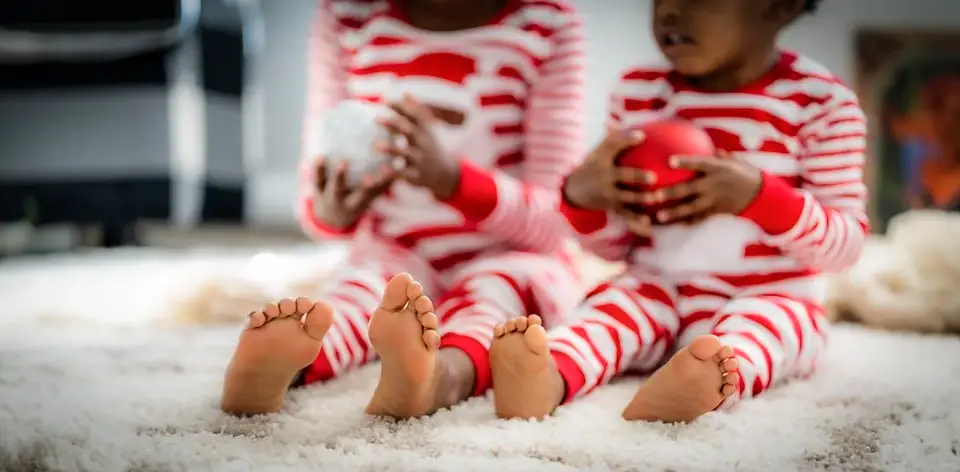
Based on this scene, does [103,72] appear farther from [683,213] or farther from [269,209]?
[683,213]

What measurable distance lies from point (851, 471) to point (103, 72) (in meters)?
1.74

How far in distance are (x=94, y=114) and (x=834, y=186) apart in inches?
62.2

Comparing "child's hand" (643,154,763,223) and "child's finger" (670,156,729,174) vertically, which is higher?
"child's finger" (670,156,729,174)

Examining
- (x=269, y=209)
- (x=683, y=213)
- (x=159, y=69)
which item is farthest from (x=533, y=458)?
(x=269, y=209)

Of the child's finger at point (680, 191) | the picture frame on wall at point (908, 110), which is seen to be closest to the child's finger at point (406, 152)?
the child's finger at point (680, 191)

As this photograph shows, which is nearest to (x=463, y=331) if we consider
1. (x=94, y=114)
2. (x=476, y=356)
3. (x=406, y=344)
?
(x=476, y=356)

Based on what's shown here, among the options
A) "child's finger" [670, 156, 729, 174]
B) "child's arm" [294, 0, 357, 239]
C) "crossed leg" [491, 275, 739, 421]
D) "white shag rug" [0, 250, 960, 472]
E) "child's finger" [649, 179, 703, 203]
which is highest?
"child's arm" [294, 0, 357, 239]

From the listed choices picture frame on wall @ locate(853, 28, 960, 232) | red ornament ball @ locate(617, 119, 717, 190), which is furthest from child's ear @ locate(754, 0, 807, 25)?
picture frame on wall @ locate(853, 28, 960, 232)

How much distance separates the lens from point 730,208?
72 centimetres

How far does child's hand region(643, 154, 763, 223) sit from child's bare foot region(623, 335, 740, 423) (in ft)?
0.56

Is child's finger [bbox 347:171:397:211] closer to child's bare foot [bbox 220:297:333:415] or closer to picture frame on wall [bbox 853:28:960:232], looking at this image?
child's bare foot [bbox 220:297:333:415]

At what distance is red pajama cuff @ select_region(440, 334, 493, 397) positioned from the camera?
2.19 feet

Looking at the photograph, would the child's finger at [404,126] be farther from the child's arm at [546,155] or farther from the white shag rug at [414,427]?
the white shag rug at [414,427]

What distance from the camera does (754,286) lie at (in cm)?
78
